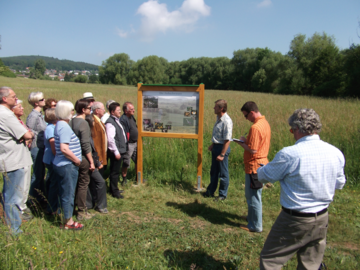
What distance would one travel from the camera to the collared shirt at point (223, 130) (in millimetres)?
4379

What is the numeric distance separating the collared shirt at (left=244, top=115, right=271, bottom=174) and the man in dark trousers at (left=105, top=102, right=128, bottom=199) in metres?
2.37

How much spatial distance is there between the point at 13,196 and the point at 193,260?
2.45 meters

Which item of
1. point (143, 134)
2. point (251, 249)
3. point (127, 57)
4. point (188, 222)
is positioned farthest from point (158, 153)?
point (127, 57)

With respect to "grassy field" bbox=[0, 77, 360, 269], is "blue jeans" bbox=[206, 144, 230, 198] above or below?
above

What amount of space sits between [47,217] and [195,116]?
3185 millimetres

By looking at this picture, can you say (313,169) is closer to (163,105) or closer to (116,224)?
(116,224)

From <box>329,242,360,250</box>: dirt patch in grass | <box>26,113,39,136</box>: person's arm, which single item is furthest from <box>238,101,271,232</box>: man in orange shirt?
<box>26,113,39,136</box>: person's arm

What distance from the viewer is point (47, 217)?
12.6 ft

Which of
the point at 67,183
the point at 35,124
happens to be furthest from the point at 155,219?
the point at 35,124

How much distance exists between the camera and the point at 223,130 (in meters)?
4.43

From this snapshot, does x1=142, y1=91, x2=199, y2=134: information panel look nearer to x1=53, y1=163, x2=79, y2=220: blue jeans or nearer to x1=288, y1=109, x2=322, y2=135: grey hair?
x1=53, y1=163, x2=79, y2=220: blue jeans

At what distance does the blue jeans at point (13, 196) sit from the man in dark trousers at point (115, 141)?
1563 millimetres

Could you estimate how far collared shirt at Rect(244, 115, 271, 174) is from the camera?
3.25 meters

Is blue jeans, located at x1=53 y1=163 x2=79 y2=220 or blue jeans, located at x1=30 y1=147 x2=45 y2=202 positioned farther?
blue jeans, located at x1=30 y1=147 x2=45 y2=202
